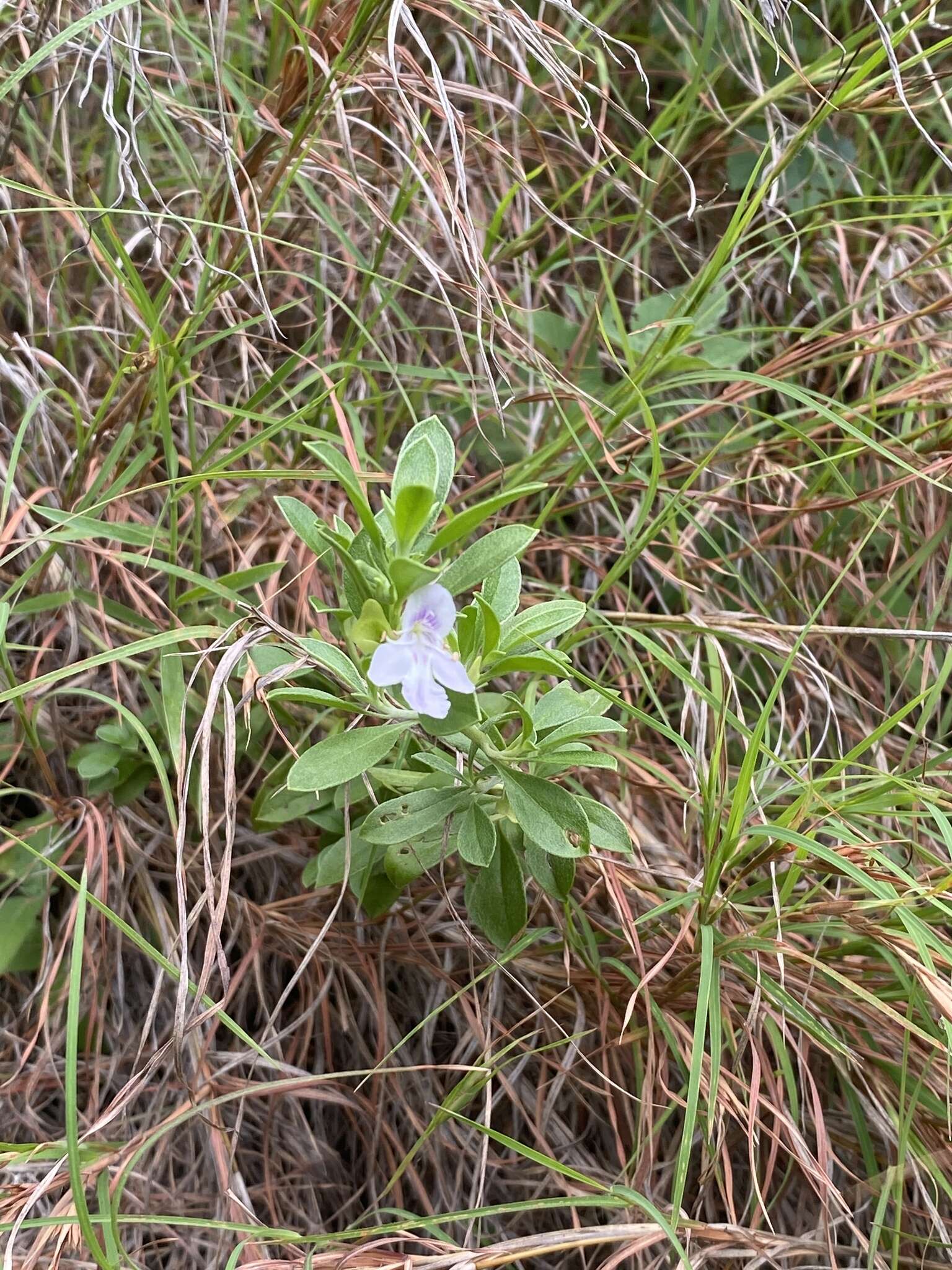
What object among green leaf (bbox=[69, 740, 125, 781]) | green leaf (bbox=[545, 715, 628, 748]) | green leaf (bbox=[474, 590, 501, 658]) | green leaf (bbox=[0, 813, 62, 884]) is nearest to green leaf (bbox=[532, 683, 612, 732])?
green leaf (bbox=[545, 715, 628, 748])

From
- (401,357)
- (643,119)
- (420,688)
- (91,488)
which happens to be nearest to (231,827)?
(420,688)

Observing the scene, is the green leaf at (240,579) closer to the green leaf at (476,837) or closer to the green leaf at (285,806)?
the green leaf at (285,806)

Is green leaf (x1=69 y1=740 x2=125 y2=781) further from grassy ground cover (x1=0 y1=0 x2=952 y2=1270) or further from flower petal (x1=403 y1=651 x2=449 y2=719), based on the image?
flower petal (x1=403 y1=651 x2=449 y2=719)

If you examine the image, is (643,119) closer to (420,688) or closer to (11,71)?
(11,71)

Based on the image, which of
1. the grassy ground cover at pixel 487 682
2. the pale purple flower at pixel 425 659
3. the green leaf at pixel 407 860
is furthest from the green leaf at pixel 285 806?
the pale purple flower at pixel 425 659

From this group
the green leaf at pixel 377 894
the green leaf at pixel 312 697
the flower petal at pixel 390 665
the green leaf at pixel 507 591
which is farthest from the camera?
the green leaf at pixel 377 894
